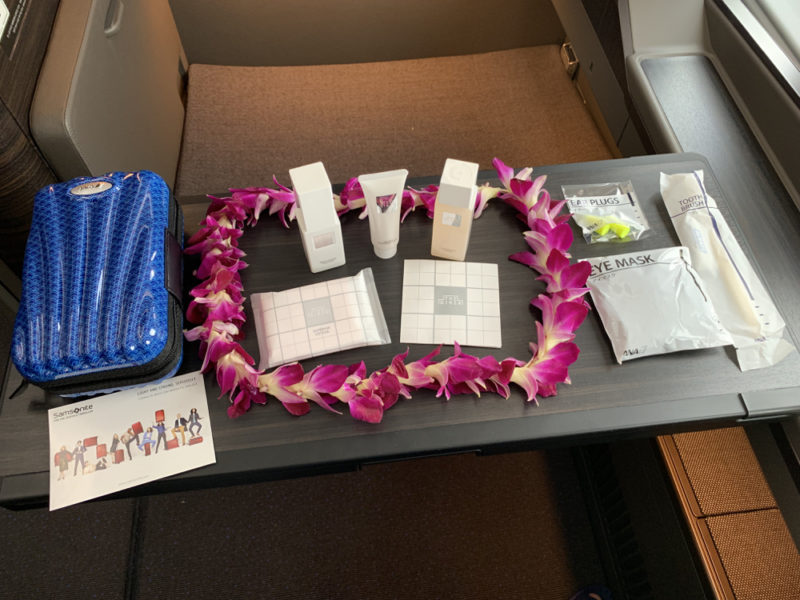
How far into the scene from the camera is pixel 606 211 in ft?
2.93

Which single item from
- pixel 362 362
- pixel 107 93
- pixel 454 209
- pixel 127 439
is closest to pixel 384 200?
pixel 454 209

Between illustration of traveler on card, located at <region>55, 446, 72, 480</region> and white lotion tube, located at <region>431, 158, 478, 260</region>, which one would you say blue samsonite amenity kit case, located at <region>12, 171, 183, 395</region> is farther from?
white lotion tube, located at <region>431, 158, 478, 260</region>

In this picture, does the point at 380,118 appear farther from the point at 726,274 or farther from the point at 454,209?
the point at 726,274

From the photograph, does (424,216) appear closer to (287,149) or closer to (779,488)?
(287,149)

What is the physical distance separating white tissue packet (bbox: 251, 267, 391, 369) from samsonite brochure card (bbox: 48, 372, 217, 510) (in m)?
0.12

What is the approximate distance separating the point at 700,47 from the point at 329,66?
2.94 ft

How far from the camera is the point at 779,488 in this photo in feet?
2.83

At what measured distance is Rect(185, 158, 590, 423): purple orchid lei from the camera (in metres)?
0.72

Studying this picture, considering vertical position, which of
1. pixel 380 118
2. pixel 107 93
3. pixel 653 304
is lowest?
pixel 653 304

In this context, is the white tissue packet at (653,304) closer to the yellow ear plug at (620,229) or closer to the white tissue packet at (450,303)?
the yellow ear plug at (620,229)

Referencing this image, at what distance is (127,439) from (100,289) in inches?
7.9

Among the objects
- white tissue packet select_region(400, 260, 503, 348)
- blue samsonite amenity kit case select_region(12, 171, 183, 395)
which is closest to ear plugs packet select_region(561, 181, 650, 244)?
white tissue packet select_region(400, 260, 503, 348)

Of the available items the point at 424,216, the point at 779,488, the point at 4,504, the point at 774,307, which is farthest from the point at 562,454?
the point at 4,504

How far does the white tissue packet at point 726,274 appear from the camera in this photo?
781 mm
